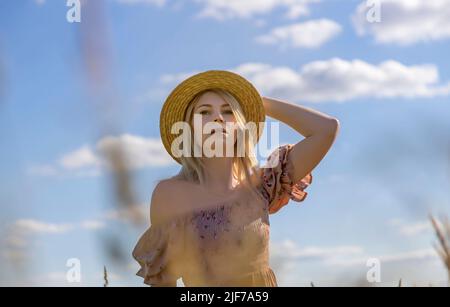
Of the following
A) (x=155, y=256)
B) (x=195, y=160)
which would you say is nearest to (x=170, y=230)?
(x=155, y=256)

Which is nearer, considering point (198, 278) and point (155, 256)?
point (198, 278)

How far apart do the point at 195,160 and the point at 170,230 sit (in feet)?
1.57

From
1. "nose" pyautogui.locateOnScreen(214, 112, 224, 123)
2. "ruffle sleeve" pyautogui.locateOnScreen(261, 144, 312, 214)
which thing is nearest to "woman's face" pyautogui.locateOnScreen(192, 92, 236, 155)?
"nose" pyautogui.locateOnScreen(214, 112, 224, 123)

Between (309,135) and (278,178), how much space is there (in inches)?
12.8

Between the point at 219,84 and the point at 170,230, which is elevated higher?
the point at 219,84

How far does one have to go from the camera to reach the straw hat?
451 centimetres

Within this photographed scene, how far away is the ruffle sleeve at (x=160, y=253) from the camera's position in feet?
13.4

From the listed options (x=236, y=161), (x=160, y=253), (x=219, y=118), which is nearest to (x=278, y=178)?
(x=236, y=161)

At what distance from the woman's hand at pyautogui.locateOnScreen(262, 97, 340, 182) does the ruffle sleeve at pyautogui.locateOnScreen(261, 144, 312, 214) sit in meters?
0.04

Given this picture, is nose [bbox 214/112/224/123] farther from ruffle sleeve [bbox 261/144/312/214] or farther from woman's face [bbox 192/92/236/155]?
ruffle sleeve [bbox 261/144/312/214]

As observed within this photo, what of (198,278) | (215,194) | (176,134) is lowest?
Result: (198,278)

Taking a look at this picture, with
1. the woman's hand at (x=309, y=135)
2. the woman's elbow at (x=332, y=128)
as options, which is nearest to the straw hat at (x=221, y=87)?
the woman's hand at (x=309, y=135)

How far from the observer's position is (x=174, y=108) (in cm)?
459
